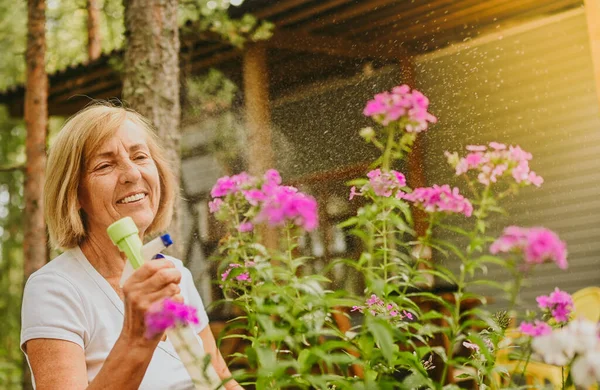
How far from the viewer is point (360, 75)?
2.17 metres

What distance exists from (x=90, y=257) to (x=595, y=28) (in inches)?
50.4

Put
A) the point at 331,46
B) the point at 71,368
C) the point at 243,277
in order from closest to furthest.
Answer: the point at 243,277 → the point at 71,368 → the point at 331,46

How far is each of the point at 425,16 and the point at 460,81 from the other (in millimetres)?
258

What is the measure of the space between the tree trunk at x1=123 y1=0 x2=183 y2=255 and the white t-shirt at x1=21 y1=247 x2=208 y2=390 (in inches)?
50.1

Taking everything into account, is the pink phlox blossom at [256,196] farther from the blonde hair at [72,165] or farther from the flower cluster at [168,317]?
the blonde hair at [72,165]

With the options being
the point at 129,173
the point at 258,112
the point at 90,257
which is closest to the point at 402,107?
the point at 129,173

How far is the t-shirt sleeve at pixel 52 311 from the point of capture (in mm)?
1278

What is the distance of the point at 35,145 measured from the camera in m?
A: 3.78

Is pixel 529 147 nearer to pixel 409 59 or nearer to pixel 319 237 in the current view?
pixel 409 59

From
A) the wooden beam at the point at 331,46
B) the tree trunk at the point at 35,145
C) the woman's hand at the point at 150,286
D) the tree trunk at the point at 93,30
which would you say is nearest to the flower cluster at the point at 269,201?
the woman's hand at the point at 150,286

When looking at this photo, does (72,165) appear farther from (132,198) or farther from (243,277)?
(243,277)

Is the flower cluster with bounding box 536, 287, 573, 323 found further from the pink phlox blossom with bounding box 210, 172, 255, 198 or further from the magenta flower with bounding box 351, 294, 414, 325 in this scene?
the pink phlox blossom with bounding box 210, 172, 255, 198

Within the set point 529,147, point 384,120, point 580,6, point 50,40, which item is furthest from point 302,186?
point 50,40

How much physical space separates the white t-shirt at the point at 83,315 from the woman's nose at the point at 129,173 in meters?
0.18
